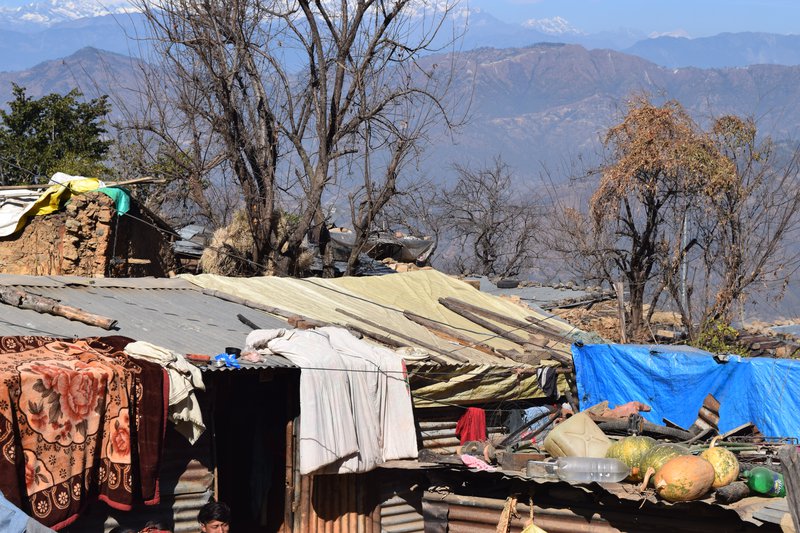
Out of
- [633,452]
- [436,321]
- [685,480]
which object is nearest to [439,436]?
[436,321]

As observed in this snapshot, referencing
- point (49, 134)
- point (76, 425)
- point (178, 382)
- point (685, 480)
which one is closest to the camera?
point (76, 425)

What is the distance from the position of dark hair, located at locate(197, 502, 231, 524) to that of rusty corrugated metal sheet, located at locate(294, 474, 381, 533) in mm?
2237

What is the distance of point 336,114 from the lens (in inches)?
763

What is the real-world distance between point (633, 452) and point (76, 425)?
5.65 meters

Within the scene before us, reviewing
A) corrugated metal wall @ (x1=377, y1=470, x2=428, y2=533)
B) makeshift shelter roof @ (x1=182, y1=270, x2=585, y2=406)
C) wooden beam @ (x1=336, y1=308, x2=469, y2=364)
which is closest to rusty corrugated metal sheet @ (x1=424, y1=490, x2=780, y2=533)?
corrugated metal wall @ (x1=377, y1=470, x2=428, y2=533)

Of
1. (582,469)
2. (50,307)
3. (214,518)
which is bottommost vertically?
(214,518)

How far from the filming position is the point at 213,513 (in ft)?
28.1

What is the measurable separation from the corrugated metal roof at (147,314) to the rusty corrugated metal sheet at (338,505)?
1.79 m

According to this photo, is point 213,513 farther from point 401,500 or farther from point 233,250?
point 233,250

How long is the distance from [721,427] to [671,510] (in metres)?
3.94

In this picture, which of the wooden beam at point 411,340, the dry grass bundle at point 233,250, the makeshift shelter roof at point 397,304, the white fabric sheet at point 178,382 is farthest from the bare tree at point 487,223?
the white fabric sheet at point 178,382

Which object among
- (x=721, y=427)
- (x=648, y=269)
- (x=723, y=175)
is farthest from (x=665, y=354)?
(x=648, y=269)

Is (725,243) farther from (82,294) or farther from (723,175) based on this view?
(82,294)

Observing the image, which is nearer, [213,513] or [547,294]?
[213,513]
